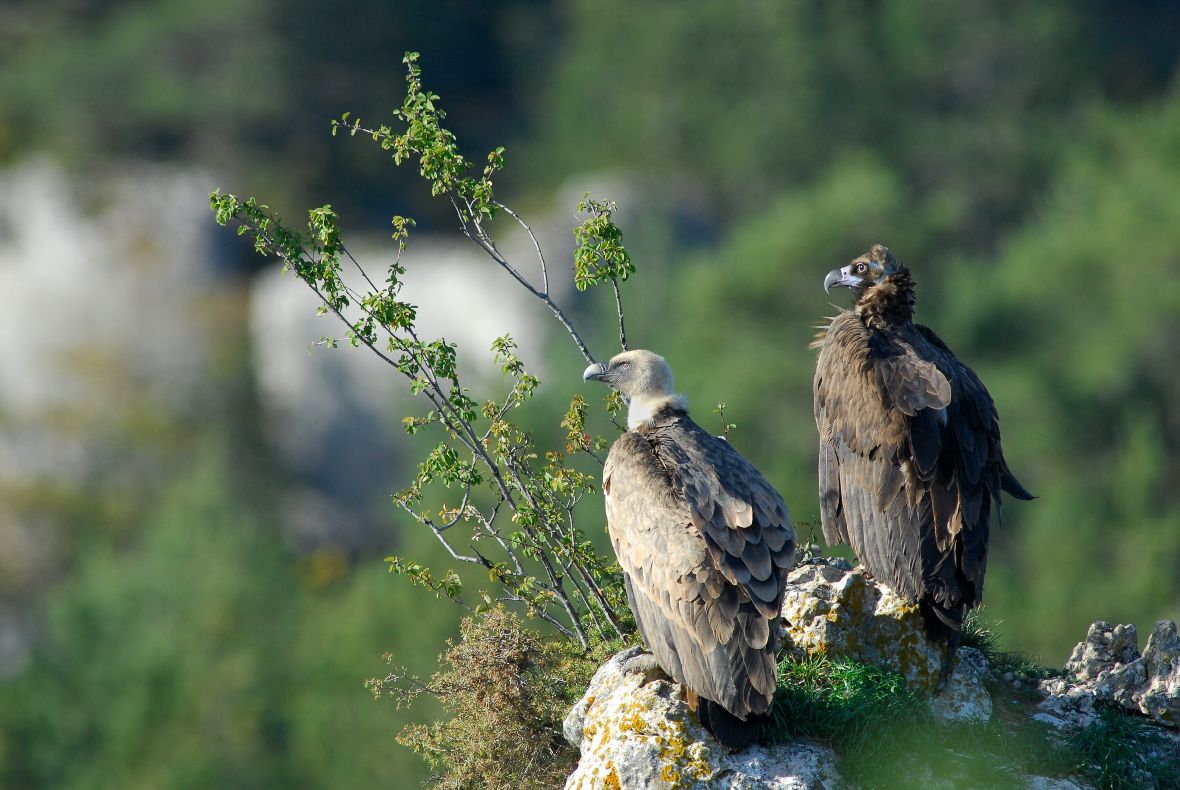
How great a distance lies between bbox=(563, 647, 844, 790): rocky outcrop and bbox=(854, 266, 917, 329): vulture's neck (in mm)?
3042

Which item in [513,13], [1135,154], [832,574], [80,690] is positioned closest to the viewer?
[832,574]

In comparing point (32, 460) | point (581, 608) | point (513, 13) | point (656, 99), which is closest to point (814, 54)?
point (656, 99)

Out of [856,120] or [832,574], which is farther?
[856,120]

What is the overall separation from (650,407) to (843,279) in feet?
7.54

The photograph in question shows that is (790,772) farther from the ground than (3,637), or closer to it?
closer to it

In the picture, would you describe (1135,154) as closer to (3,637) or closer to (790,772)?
(3,637)

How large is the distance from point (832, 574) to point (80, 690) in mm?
28572

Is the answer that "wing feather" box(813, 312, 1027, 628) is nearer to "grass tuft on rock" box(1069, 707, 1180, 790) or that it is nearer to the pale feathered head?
"grass tuft on rock" box(1069, 707, 1180, 790)

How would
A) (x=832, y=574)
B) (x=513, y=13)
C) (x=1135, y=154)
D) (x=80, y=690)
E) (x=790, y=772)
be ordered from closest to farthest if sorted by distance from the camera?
(x=790, y=772)
(x=832, y=574)
(x=80, y=690)
(x=1135, y=154)
(x=513, y=13)

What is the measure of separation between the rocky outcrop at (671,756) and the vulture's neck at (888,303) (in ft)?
9.98

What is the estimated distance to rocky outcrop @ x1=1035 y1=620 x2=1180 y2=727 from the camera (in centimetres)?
904

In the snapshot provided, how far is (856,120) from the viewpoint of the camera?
46.3 metres

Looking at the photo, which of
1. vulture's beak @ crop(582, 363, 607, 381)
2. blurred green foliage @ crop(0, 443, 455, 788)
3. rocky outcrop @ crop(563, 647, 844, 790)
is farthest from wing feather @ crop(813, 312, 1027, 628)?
blurred green foliage @ crop(0, 443, 455, 788)

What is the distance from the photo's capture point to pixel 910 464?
8992mm
